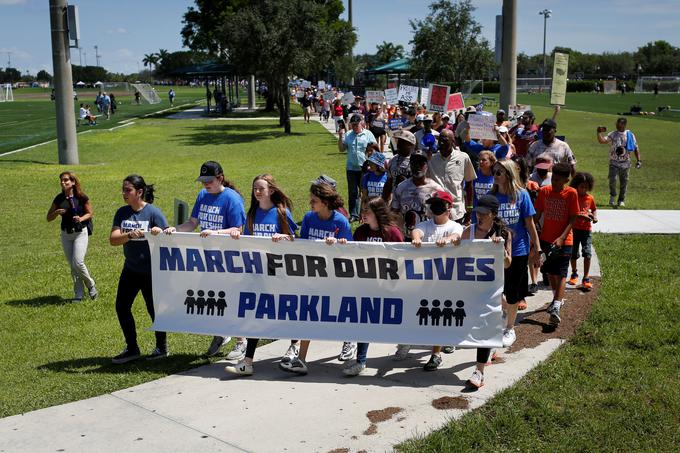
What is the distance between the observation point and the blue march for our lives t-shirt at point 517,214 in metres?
7.12

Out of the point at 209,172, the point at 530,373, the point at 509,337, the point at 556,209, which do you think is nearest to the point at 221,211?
the point at 209,172

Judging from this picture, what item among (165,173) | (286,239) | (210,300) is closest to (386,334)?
(286,239)

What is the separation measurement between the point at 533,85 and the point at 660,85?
626 inches

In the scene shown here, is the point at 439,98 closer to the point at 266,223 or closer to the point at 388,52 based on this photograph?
the point at 266,223

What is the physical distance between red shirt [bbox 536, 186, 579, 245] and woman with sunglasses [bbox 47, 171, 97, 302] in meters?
5.63

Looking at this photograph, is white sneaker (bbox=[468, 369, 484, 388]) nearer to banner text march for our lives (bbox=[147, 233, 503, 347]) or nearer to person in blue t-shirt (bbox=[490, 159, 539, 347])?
banner text march for our lives (bbox=[147, 233, 503, 347])

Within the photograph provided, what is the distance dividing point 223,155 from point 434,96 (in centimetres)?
1317

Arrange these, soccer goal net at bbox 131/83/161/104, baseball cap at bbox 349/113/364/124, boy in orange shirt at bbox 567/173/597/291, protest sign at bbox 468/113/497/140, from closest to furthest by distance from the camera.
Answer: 1. boy in orange shirt at bbox 567/173/597/291
2. protest sign at bbox 468/113/497/140
3. baseball cap at bbox 349/113/364/124
4. soccer goal net at bbox 131/83/161/104

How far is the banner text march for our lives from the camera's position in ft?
21.4

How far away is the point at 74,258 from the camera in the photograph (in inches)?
378

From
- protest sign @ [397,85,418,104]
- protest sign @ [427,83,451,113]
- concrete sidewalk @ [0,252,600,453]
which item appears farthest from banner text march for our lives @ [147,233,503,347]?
protest sign @ [397,85,418,104]

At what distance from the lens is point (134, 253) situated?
7.22 m

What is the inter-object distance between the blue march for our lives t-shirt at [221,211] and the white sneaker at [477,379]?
2.61 meters

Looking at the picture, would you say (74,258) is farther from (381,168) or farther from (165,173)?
(165,173)
